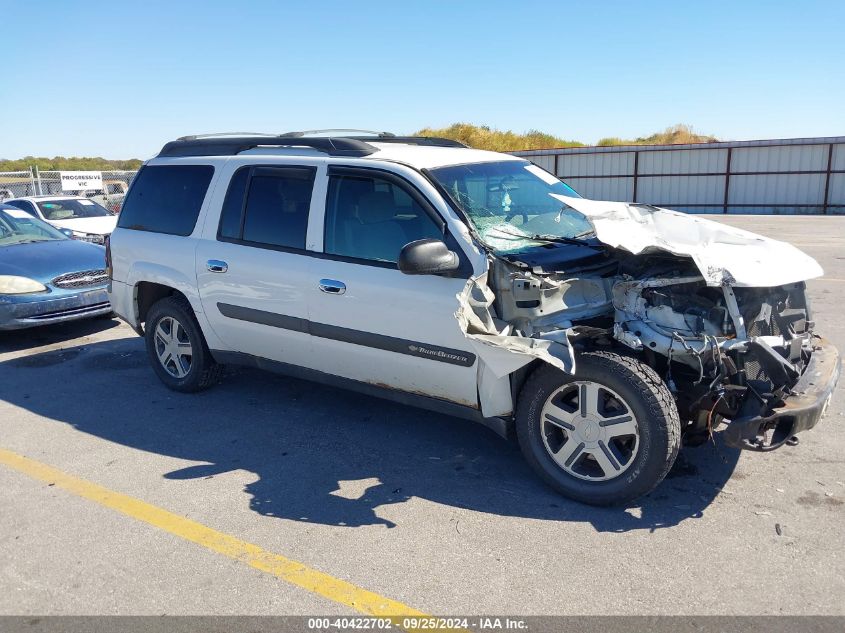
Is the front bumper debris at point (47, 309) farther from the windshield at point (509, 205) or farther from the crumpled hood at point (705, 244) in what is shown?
the crumpled hood at point (705, 244)

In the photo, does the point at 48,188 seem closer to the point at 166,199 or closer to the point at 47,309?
the point at 47,309

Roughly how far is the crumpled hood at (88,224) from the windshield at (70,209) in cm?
24

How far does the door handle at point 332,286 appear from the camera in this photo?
4.45 m

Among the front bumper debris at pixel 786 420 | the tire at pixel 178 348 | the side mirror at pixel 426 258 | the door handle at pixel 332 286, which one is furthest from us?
the tire at pixel 178 348

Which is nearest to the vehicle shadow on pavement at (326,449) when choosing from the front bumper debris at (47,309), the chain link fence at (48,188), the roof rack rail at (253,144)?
the front bumper debris at (47,309)

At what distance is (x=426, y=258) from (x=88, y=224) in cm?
1204

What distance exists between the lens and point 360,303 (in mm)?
4375

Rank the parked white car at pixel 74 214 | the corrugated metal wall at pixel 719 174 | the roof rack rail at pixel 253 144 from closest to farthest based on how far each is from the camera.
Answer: the roof rack rail at pixel 253 144 < the parked white car at pixel 74 214 < the corrugated metal wall at pixel 719 174

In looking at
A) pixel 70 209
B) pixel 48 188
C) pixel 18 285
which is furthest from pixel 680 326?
pixel 48 188

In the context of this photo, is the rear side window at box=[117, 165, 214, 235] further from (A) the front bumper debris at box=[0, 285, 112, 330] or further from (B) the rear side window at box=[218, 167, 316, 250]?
(A) the front bumper debris at box=[0, 285, 112, 330]

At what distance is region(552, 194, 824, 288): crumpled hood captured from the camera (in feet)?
11.8

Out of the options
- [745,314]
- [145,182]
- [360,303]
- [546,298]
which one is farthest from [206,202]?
[745,314]

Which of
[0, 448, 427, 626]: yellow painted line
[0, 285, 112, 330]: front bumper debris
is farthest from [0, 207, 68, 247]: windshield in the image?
[0, 448, 427, 626]: yellow painted line

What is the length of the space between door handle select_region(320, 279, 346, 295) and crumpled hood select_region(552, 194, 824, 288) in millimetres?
1426
